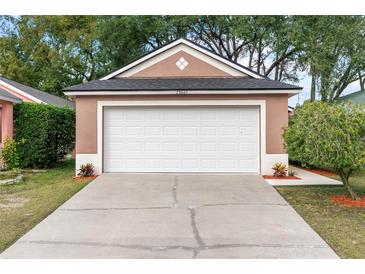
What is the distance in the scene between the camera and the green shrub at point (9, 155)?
1195cm

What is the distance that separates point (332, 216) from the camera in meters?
6.50

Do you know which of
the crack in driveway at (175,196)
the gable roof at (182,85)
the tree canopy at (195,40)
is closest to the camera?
the crack in driveway at (175,196)

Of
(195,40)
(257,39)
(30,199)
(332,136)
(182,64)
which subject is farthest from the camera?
(195,40)

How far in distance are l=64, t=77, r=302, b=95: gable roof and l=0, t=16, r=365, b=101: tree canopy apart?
8651 millimetres

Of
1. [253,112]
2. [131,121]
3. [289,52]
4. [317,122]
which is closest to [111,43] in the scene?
[289,52]

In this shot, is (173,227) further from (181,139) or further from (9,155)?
(9,155)

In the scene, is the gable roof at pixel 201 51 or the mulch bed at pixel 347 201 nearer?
the mulch bed at pixel 347 201

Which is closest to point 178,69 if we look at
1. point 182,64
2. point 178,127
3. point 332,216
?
point 182,64

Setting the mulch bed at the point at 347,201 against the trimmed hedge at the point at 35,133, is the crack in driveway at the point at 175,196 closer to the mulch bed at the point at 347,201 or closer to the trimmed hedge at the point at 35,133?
the mulch bed at the point at 347,201

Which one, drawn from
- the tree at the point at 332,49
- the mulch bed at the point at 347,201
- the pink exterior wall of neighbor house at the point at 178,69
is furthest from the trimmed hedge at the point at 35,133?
the tree at the point at 332,49

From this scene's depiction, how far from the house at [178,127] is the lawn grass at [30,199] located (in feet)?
4.65

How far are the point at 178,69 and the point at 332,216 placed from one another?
8.15 metres

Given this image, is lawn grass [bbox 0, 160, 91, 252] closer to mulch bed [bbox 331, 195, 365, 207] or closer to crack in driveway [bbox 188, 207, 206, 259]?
crack in driveway [bbox 188, 207, 206, 259]
